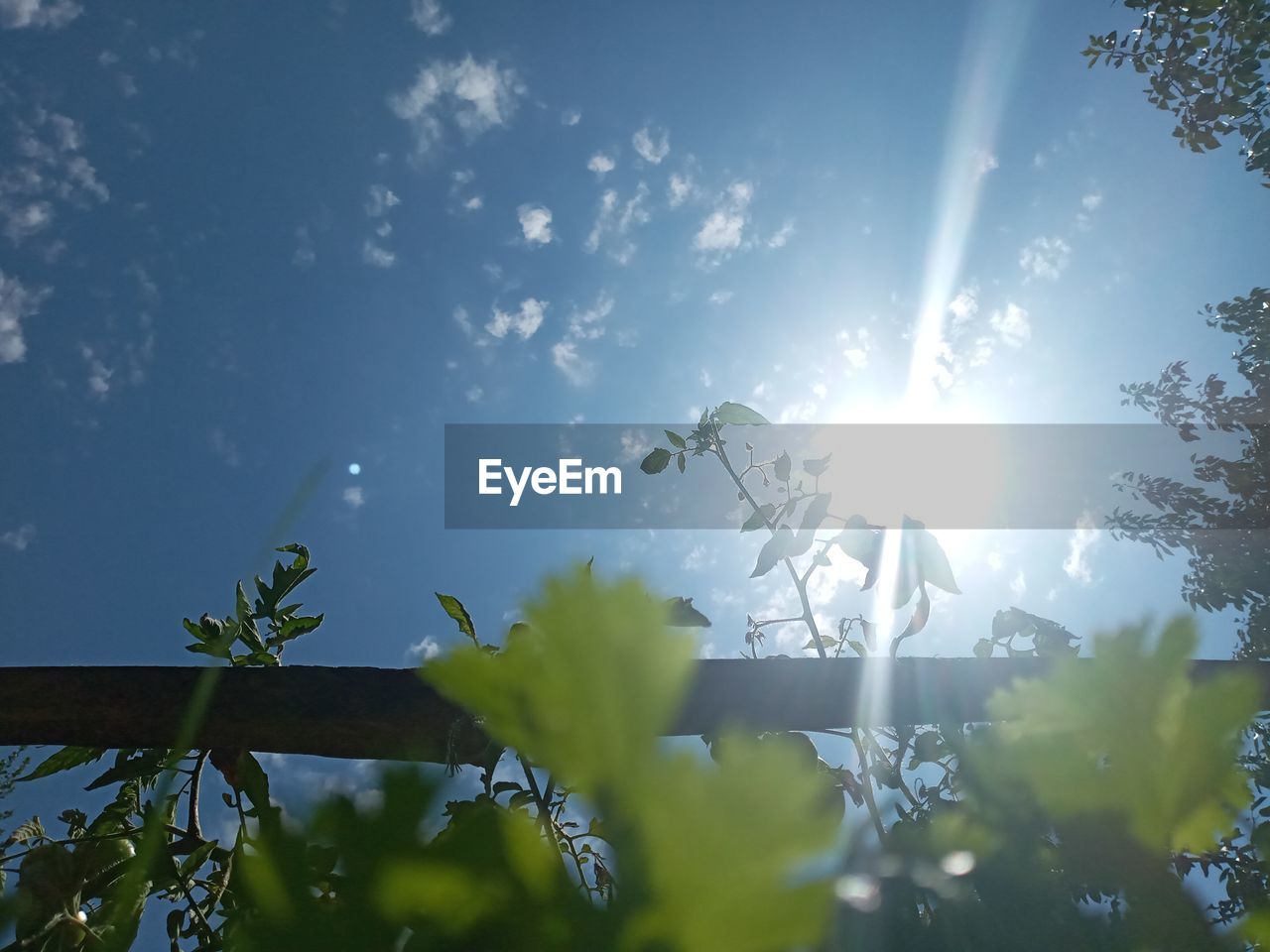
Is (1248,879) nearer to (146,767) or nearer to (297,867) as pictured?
(297,867)

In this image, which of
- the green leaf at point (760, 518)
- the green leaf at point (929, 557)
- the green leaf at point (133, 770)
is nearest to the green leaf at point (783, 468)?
the green leaf at point (760, 518)

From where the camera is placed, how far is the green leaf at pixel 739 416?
1.63 metres

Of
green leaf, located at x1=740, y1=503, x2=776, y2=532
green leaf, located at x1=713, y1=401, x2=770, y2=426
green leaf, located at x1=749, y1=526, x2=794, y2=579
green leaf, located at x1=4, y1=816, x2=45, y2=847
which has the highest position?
green leaf, located at x1=713, y1=401, x2=770, y2=426

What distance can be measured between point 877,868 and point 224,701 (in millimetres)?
981

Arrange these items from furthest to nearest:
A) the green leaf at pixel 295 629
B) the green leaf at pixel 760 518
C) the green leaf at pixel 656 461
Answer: the green leaf at pixel 656 461 → the green leaf at pixel 760 518 → the green leaf at pixel 295 629

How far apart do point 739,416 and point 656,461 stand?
480 millimetres

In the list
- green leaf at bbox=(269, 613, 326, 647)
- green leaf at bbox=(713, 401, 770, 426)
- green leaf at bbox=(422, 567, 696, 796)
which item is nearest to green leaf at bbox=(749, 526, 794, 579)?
green leaf at bbox=(713, 401, 770, 426)

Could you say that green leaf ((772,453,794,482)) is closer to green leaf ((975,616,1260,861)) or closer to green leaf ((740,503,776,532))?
green leaf ((740,503,776,532))

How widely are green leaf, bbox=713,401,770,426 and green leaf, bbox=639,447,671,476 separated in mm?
→ 299

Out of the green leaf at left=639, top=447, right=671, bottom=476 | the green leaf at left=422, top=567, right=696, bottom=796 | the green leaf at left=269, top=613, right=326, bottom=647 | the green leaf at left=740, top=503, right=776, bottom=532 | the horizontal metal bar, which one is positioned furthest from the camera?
the green leaf at left=639, top=447, right=671, bottom=476

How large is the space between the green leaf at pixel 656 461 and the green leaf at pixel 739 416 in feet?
0.98

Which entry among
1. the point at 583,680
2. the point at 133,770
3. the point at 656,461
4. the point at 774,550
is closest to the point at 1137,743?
the point at 583,680

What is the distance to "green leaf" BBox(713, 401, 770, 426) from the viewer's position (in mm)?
1630

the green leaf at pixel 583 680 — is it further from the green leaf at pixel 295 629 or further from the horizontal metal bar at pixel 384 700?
the green leaf at pixel 295 629
